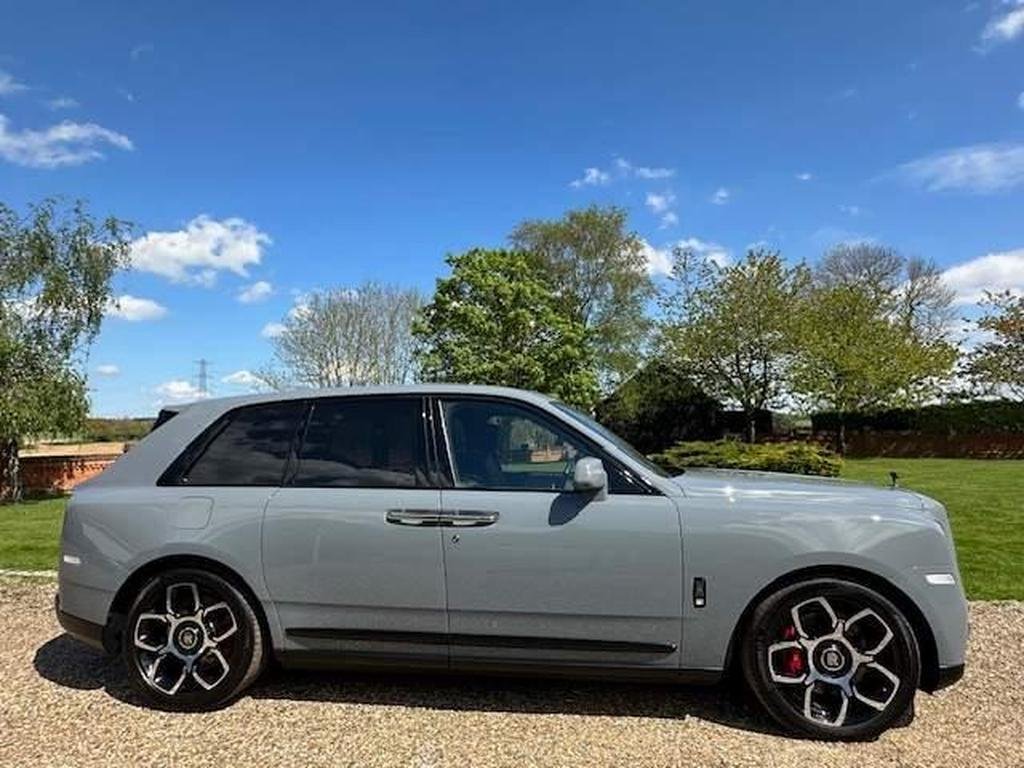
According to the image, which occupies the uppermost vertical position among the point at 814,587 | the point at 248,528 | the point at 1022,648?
the point at 248,528

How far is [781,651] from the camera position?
3.63 metres

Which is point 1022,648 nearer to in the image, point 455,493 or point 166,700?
point 455,493

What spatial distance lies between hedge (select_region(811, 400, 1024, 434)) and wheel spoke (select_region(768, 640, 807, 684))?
109 feet

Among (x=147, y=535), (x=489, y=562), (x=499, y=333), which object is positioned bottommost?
(x=489, y=562)

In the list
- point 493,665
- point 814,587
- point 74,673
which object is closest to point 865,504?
point 814,587

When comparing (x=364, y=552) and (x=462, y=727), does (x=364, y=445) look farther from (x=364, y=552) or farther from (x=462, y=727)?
(x=462, y=727)

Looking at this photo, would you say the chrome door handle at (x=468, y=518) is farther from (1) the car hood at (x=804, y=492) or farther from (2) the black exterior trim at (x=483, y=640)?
(1) the car hood at (x=804, y=492)

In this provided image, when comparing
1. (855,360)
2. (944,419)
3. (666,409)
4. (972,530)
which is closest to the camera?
(972,530)

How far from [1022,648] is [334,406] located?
14.9ft

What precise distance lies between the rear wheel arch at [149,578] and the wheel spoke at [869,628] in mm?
2894

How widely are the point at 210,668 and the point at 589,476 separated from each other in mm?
2244

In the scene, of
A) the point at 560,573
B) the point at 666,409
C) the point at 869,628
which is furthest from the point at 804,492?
the point at 666,409

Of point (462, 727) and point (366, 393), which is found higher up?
point (366, 393)

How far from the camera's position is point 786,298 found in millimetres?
33969
